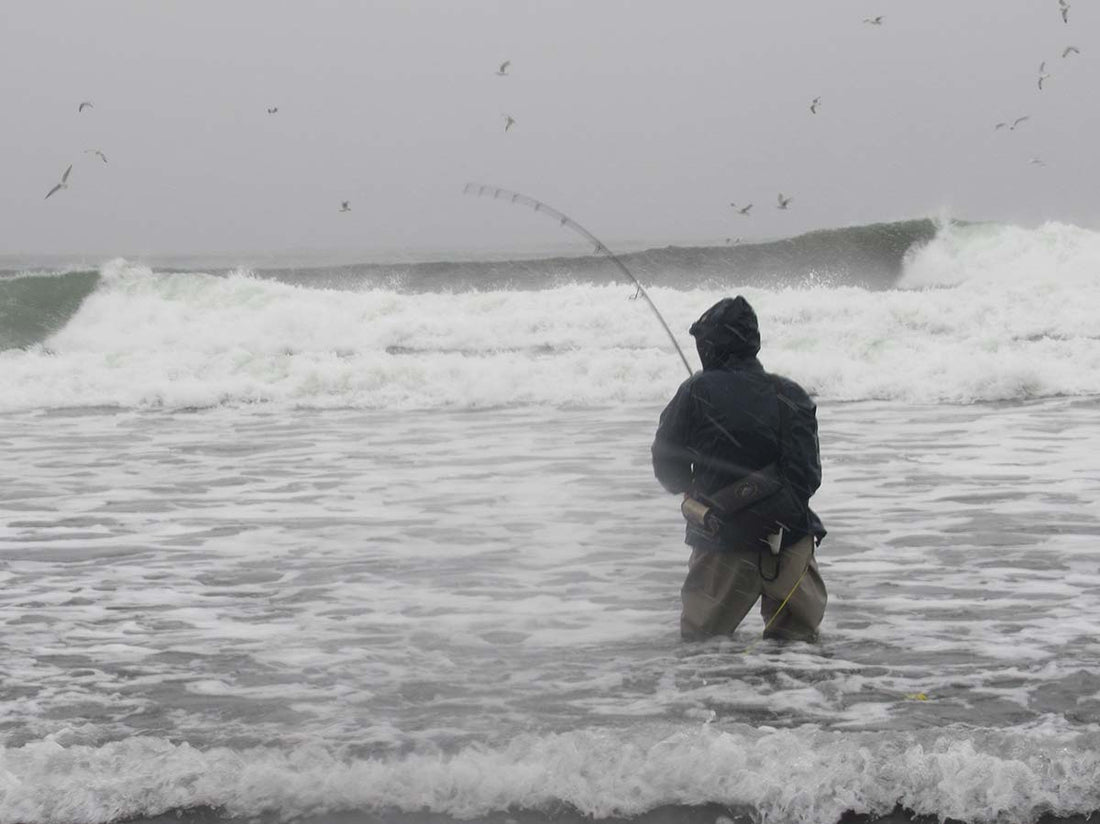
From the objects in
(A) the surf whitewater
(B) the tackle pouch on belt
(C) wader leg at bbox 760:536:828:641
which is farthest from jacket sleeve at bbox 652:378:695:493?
(A) the surf whitewater

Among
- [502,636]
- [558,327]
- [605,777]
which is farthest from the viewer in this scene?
[558,327]

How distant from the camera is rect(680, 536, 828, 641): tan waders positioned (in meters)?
5.32

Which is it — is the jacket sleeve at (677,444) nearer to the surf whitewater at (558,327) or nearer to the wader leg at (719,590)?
the wader leg at (719,590)

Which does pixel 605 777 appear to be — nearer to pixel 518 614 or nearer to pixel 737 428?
pixel 737 428

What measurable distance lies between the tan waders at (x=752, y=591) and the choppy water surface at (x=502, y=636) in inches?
5.1

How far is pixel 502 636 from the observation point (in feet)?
19.9

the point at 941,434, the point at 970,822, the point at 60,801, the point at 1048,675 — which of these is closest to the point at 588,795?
the point at 970,822

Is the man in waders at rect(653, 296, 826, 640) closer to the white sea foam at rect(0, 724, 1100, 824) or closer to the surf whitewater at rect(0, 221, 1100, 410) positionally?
the white sea foam at rect(0, 724, 1100, 824)

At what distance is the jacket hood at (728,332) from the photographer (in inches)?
206

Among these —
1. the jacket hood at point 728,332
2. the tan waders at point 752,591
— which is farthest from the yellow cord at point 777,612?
the jacket hood at point 728,332

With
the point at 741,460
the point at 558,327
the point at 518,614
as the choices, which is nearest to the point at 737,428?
the point at 741,460

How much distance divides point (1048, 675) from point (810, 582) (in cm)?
93

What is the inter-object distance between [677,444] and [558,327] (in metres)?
18.5

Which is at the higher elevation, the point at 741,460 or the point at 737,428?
the point at 737,428
